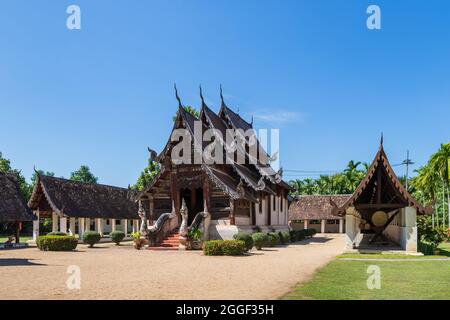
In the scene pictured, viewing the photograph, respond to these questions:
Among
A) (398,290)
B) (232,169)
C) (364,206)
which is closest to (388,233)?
(364,206)

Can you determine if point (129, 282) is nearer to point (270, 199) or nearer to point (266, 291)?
point (266, 291)

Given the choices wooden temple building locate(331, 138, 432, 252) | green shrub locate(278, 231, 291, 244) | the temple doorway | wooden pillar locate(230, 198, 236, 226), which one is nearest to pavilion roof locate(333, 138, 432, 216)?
wooden temple building locate(331, 138, 432, 252)

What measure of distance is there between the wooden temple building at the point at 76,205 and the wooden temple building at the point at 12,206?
6.26ft

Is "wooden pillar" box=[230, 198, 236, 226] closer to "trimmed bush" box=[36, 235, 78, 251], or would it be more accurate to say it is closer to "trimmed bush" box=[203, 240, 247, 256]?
"trimmed bush" box=[203, 240, 247, 256]

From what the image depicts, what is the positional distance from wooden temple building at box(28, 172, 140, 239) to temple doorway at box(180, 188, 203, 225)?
408 centimetres

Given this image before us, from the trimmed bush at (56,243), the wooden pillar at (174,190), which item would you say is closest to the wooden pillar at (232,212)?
the wooden pillar at (174,190)

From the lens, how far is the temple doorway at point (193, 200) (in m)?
31.3

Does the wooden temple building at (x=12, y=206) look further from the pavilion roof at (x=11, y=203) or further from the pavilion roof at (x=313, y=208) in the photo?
the pavilion roof at (x=313, y=208)

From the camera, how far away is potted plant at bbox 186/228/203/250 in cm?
2611

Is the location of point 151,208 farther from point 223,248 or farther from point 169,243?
point 223,248

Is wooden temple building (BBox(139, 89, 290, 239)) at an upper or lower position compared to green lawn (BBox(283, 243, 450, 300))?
upper

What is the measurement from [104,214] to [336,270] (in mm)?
30248

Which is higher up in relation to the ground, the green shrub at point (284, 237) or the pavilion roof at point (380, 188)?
the pavilion roof at point (380, 188)
